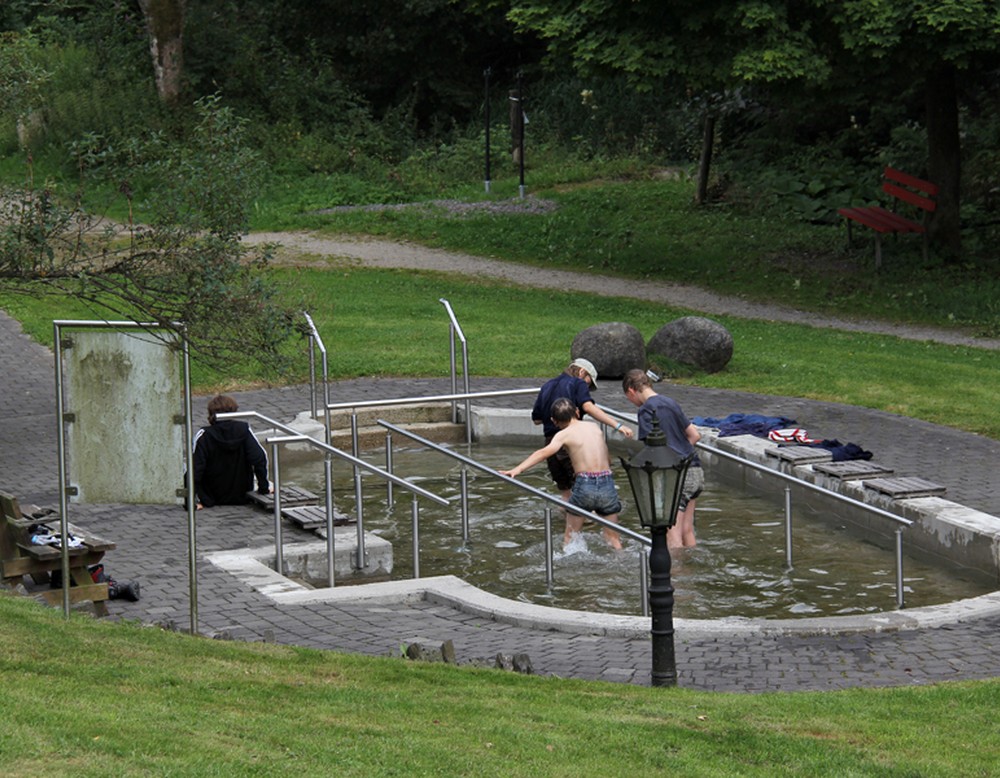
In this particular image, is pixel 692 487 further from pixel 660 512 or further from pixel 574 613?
pixel 660 512

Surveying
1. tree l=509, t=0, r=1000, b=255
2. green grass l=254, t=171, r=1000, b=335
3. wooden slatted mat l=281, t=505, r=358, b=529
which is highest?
tree l=509, t=0, r=1000, b=255

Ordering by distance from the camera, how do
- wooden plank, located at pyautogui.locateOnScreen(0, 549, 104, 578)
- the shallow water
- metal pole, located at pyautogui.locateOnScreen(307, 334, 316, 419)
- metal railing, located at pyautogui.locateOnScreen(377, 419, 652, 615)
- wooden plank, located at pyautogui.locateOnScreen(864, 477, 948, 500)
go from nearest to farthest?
A: wooden plank, located at pyautogui.locateOnScreen(0, 549, 104, 578), metal railing, located at pyautogui.locateOnScreen(377, 419, 652, 615), the shallow water, wooden plank, located at pyautogui.locateOnScreen(864, 477, 948, 500), metal pole, located at pyautogui.locateOnScreen(307, 334, 316, 419)

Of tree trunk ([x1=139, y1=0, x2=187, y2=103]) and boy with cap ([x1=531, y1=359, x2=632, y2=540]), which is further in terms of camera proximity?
tree trunk ([x1=139, y1=0, x2=187, y2=103])

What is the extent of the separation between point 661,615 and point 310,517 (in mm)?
5204

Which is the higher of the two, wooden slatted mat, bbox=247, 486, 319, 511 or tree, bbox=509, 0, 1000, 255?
tree, bbox=509, 0, 1000, 255

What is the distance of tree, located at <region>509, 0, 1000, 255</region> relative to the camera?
73.2ft

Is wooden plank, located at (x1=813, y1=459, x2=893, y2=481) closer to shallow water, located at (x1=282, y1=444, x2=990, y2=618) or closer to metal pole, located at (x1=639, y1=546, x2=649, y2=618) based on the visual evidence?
shallow water, located at (x1=282, y1=444, x2=990, y2=618)

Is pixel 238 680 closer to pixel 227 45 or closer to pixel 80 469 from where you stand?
pixel 80 469

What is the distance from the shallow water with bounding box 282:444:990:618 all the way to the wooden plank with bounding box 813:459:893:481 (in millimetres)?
447

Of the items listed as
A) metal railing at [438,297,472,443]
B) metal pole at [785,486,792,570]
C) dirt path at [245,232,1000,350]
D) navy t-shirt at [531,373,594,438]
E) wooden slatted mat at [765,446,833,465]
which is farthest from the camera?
dirt path at [245,232,1000,350]

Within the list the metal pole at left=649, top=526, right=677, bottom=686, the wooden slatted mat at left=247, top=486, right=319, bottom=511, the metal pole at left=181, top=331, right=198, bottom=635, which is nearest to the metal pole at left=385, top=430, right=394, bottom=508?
the wooden slatted mat at left=247, top=486, right=319, bottom=511

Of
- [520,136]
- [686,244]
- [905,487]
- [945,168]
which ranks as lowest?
[905,487]

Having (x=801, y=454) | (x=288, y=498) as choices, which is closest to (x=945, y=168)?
(x=801, y=454)

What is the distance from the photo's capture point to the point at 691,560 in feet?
42.7
